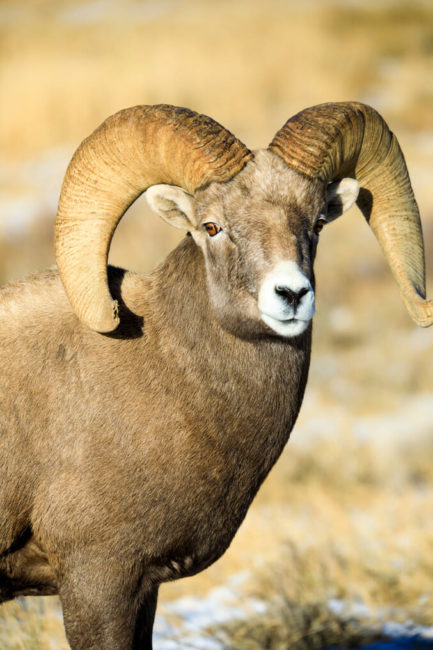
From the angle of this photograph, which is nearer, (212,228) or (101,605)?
(101,605)

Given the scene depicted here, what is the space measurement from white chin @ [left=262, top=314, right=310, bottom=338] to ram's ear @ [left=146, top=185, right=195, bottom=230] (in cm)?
113

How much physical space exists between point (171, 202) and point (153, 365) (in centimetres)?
123

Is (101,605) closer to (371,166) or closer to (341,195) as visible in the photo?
(341,195)

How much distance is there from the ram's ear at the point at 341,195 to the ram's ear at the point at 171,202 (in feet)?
3.64

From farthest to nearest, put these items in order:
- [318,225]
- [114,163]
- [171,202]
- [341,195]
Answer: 1. [341,195]
2. [171,202]
3. [318,225]
4. [114,163]

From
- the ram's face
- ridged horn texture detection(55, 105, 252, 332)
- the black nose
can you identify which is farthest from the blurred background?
the black nose

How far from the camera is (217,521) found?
238 inches

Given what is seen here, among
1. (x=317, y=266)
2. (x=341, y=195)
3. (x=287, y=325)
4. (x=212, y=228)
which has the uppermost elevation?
(x=317, y=266)

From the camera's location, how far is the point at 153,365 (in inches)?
243

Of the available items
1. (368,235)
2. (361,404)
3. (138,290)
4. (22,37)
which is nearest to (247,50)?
(22,37)

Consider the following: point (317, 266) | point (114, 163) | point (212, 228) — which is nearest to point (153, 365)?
point (212, 228)

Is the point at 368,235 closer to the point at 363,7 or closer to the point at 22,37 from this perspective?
the point at 22,37

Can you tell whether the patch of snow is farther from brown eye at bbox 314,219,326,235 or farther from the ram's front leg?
brown eye at bbox 314,219,326,235

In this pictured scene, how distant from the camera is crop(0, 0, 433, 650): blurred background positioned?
9.73 metres
